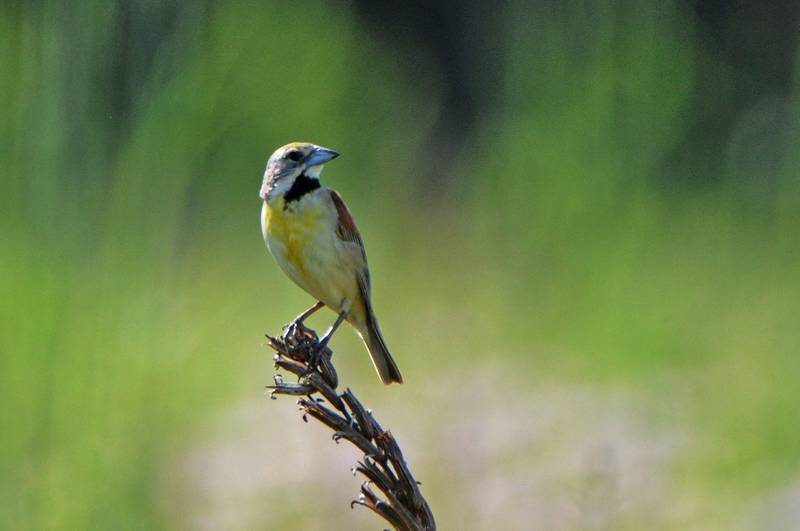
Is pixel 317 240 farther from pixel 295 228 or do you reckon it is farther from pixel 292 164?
pixel 292 164

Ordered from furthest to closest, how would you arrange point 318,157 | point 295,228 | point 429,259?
point 429,259 < point 318,157 < point 295,228

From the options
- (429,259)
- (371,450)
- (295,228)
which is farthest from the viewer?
(429,259)

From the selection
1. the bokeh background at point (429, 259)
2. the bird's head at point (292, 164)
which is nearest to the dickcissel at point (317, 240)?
the bird's head at point (292, 164)

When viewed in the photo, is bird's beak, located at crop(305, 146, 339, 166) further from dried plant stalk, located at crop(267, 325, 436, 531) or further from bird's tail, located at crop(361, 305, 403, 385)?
dried plant stalk, located at crop(267, 325, 436, 531)

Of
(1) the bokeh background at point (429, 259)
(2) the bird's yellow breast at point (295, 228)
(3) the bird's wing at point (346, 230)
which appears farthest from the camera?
(3) the bird's wing at point (346, 230)

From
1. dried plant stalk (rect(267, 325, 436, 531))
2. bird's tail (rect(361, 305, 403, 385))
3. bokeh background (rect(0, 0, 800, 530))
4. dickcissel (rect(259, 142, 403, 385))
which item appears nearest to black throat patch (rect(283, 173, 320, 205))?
dickcissel (rect(259, 142, 403, 385))

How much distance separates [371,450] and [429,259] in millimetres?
7290

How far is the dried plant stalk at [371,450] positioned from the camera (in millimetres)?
1594

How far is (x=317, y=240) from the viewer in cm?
344

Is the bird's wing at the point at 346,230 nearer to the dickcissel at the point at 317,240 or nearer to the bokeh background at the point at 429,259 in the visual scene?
the dickcissel at the point at 317,240

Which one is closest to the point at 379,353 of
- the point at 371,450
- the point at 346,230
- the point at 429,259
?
the point at 346,230

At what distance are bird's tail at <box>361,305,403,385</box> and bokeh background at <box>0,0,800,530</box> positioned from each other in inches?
22.0

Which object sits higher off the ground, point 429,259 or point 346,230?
point 429,259

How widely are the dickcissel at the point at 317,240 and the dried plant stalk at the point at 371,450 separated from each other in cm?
132
